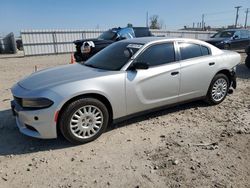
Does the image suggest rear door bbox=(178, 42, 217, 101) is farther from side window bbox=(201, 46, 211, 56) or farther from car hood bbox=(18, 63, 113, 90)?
car hood bbox=(18, 63, 113, 90)

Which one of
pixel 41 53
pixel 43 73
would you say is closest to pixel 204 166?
pixel 43 73

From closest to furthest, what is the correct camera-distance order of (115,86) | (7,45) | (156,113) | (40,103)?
1. (40,103)
2. (115,86)
3. (156,113)
4. (7,45)

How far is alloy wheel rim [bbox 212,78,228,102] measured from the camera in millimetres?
5395

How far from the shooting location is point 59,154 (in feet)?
11.9

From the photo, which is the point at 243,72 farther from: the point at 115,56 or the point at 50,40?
the point at 50,40

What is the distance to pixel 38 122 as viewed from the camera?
3572 mm

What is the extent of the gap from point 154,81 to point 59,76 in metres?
1.61

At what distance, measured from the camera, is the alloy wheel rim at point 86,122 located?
378 centimetres

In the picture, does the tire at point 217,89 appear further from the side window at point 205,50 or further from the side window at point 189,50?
the side window at point 189,50

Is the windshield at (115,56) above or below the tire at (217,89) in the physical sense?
above

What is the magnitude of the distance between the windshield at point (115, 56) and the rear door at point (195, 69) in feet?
3.24

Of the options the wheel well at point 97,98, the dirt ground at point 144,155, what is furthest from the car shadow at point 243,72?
the wheel well at point 97,98

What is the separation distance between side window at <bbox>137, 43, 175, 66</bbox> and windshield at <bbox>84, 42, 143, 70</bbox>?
7.0 inches

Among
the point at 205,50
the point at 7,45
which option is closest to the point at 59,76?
the point at 205,50
